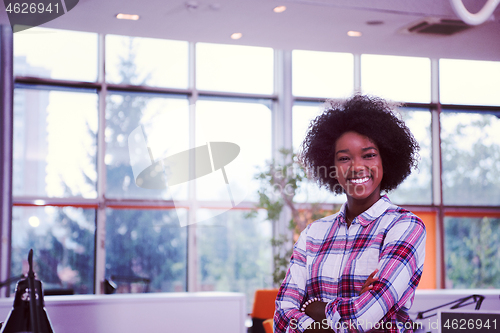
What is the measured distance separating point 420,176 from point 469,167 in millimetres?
789

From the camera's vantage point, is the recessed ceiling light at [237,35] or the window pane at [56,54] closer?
the recessed ceiling light at [237,35]

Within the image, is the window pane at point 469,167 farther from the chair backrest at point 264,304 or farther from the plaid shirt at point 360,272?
the plaid shirt at point 360,272

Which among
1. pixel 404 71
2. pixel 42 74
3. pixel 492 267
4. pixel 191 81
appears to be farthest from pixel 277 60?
pixel 492 267

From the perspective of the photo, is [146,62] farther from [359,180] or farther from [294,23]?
[359,180]

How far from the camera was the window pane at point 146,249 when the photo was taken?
667 cm

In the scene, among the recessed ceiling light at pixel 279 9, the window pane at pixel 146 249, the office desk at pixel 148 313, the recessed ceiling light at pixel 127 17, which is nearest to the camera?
the office desk at pixel 148 313

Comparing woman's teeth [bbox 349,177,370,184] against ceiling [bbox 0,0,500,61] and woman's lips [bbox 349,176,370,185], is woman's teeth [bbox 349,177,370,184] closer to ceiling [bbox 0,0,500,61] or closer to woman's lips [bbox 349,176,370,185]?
woman's lips [bbox 349,176,370,185]

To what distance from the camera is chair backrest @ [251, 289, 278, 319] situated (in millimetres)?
5223

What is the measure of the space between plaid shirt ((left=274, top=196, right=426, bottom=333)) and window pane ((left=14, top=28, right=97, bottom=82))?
5746 mm

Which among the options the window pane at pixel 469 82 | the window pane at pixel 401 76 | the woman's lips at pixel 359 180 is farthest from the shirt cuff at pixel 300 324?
the window pane at pixel 469 82

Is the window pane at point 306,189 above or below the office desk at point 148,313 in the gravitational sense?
above

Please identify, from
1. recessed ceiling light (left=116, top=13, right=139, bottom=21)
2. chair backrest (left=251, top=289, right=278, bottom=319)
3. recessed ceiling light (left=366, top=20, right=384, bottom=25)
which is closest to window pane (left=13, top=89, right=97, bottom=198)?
recessed ceiling light (left=116, top=13, right=139, bottom=21)

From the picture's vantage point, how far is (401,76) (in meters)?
7.46

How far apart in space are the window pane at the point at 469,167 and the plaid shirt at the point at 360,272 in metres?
6.20
